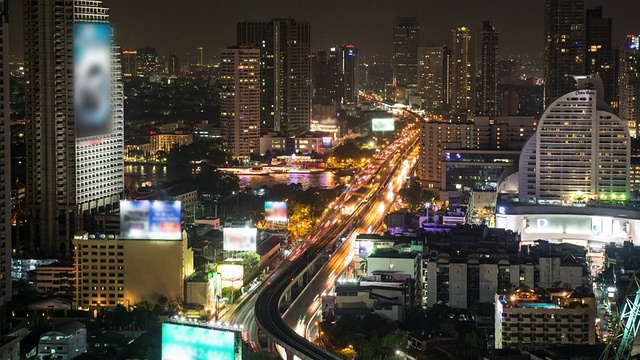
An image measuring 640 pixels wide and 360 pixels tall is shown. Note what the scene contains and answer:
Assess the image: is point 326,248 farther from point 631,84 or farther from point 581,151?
point 631,84

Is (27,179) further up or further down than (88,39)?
further down

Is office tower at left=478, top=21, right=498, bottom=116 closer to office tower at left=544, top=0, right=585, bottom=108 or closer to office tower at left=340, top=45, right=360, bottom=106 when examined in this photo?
office tower at left=544, top=0, right=585, bottom=108

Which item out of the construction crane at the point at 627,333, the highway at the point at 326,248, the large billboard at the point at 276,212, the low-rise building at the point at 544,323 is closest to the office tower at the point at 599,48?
the highway at the point at 326,248

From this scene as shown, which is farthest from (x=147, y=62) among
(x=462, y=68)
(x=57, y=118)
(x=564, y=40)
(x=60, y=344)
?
(x=60, y=344)

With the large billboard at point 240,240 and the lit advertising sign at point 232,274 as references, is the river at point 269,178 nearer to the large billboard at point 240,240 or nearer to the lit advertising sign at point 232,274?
the large billboard at point 240,240

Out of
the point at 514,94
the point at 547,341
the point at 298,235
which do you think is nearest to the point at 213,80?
the point at 514,94

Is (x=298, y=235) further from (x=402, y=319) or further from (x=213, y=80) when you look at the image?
(x=213, y=80)

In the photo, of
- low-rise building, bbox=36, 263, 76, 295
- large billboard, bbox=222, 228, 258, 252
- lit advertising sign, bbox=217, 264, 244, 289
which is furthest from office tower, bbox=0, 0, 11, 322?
large billboard, bbox=222, 228, 258, 252
